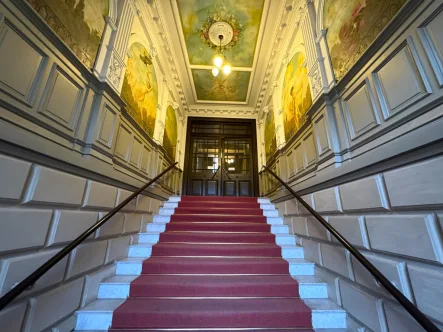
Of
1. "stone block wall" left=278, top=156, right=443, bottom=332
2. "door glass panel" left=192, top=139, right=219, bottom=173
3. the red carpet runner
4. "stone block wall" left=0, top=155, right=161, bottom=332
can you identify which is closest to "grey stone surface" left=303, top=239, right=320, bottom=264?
"stone block wall" left=278, top=156, right=443, bottom=332

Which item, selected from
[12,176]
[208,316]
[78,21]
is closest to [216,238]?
[208,316]

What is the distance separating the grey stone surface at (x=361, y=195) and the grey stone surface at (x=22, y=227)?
101 inches

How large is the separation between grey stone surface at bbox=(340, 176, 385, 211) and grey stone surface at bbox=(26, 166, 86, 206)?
2.54 metres

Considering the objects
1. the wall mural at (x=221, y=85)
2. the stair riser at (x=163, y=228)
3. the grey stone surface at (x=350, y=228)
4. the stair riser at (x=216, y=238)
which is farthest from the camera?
the wall mural at (x=221, y=85)

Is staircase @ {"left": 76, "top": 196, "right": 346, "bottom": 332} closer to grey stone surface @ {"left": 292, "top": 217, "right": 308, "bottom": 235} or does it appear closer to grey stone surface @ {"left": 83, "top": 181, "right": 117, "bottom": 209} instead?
grey stone surface @ {"left": 292, "top": 217, "right": 308, "bottom": 235}

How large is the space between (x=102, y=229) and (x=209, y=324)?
1.47 m

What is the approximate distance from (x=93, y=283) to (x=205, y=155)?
17.8 feet

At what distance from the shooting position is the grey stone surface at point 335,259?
1756mm

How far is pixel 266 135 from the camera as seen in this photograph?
6.13m

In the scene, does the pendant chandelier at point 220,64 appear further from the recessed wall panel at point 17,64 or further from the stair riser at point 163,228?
the stair riser at point 163,228

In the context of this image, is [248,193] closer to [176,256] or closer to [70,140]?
[176,256]

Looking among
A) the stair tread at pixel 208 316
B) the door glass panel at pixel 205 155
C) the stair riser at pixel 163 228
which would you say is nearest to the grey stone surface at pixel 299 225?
the stair riser at pixel 163 228

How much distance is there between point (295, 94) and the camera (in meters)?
3.69

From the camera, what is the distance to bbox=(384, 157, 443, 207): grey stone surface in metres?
1.04
